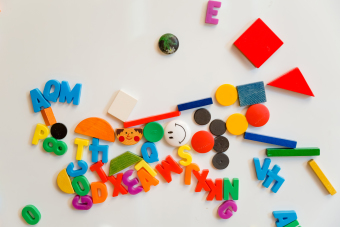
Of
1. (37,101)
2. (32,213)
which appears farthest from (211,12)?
(32,213)

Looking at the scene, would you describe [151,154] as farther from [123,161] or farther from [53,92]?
[53,92]

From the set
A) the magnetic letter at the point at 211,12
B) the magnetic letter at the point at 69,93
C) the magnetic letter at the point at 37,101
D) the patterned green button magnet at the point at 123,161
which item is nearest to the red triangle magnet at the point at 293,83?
the magnetic letter at the point at 211,12

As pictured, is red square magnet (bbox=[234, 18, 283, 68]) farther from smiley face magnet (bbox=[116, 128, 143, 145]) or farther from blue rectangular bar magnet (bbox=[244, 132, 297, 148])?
smiley face magnet (bbox=[116, 128, 143, 145])

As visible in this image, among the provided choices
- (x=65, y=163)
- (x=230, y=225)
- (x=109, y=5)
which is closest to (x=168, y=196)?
(x=230, y=225)

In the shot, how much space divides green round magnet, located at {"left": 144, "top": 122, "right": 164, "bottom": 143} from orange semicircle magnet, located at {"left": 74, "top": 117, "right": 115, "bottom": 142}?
0.37 ft

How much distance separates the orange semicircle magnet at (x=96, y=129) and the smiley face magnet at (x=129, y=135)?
27mm

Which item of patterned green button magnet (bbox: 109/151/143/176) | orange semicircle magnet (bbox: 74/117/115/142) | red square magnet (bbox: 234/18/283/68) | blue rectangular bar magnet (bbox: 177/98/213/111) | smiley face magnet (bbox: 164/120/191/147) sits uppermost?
red square magnet (bbox: 234/18/283/68)

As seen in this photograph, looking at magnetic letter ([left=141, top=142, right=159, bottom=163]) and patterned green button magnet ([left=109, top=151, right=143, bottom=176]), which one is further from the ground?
magnetic letter ([left=141, top=142, right=159, bottom=163])

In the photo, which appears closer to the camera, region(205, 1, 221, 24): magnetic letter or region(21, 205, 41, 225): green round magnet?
region(205, 1, 221, 24): magnetic letter

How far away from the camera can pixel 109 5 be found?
71 cm

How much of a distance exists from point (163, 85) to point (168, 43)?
129mm

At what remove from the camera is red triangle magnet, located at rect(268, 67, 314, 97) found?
0.73 metres

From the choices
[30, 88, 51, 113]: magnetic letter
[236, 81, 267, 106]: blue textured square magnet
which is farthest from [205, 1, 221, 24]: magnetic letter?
[30, 88, 51, 113]: magnetic letter

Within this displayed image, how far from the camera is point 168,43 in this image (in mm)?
710
